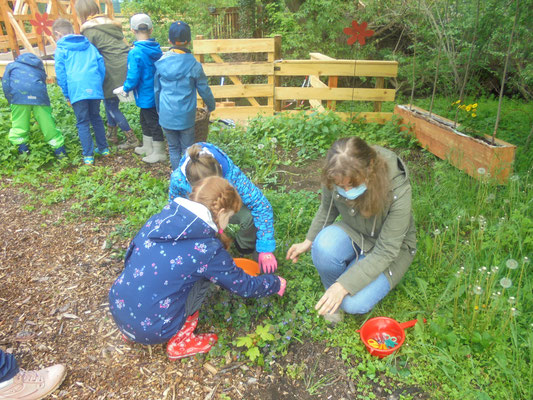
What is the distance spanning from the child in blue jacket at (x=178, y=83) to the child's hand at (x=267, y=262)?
2015 millimetres

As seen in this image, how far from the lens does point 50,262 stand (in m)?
2.97

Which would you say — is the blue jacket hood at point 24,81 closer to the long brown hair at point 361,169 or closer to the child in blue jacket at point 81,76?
the child in blue jacket at point 81,76

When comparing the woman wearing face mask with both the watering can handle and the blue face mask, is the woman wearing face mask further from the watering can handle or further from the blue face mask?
the watering can handle

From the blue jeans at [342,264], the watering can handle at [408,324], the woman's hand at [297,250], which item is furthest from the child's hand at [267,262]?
the watering can handle at [408,324]

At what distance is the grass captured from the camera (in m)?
1.99

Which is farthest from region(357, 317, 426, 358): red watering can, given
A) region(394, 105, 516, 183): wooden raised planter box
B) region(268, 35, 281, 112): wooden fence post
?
region(268, 35, 281, 112): wooden fence post

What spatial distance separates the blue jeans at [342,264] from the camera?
85.0 inches

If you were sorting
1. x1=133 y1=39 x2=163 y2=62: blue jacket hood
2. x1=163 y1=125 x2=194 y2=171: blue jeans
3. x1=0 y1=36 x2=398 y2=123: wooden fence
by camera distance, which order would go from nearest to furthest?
x1=163 y1=125 x2=194 y2=171: blue jeans → x1=133 y1=39 x2=163 y2=62: blue jacket hood → x1=0 y1=36 x2=398 y2=123: wooden fence

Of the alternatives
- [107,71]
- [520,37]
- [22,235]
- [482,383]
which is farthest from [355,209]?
[107,71]

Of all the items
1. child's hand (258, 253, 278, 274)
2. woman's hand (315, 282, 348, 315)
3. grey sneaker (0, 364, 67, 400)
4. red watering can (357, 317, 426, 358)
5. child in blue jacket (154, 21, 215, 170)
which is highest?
child in blue jacket (154, 21, 215, 170)

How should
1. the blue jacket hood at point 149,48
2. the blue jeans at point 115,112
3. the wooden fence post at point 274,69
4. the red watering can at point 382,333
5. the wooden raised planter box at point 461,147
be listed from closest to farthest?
the red watering can at point 382,333, the wooden raised planter box at point 461,147, the blue jacket hood at point 149,48, the blue jeans at point 115,112, the wooden fence post at point 274,69

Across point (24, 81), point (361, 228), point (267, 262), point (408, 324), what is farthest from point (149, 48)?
point (408, 324)

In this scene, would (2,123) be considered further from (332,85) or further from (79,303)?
(332,85)

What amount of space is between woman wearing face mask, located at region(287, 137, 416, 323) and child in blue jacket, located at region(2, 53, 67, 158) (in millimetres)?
3472
